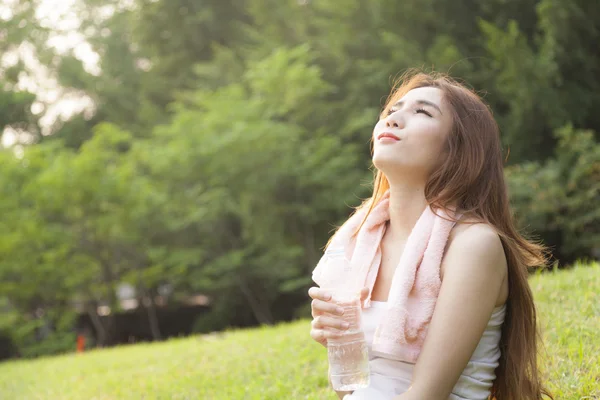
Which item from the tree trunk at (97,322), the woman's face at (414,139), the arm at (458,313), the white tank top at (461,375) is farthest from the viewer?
the tree trunk at (97,322)

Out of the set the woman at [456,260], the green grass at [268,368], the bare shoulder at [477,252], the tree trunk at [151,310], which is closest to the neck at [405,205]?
the woman at [456,260]

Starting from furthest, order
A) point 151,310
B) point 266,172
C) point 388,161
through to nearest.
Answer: point 151,310
point 266,172
point 388,161

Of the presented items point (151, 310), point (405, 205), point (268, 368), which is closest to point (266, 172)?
point (151, 310)

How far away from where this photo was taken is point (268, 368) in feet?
14.9

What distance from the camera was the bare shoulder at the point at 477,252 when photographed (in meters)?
1.94

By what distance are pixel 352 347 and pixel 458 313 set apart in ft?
1.23

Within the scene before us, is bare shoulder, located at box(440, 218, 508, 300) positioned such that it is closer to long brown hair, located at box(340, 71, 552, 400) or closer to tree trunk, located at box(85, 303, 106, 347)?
long brown hair, located at box(340, 71, 552, 400)

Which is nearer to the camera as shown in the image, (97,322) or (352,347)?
(352,347)

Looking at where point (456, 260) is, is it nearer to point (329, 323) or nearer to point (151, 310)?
point (329, 323)

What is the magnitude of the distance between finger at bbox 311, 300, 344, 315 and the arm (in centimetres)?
30

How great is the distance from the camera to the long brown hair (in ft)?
6.97

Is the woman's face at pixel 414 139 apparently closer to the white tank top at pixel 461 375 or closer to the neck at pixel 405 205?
the neck at pixel 405 205

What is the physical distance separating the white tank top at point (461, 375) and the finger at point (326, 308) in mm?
134

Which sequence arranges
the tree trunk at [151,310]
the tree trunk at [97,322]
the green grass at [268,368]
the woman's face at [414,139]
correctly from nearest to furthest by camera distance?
the woman's face at [414,139]
the green grass at [268,368]
the tree trunk at [97,322]
the tree trunk at [151,310]
